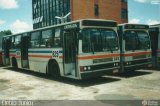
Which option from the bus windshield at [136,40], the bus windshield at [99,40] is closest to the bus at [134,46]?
the bus windshield at [136,40]

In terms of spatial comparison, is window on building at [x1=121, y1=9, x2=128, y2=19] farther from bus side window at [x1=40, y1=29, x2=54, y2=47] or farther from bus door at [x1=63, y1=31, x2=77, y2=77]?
bus door at [x1=63, y1=31, x2=77, y2=77]

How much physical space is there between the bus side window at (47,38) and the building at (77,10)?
25.9 m

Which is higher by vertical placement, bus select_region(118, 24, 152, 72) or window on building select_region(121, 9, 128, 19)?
window on building select_region(121, 9, 128, 19)

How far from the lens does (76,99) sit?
9.08 m

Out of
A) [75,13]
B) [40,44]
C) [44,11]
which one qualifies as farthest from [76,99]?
[44,11]

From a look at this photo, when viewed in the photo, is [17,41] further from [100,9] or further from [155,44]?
[100,9]

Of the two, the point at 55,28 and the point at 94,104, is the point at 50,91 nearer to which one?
the point at 94,104

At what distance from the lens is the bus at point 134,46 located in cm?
1352

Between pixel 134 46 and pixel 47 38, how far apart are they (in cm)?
481

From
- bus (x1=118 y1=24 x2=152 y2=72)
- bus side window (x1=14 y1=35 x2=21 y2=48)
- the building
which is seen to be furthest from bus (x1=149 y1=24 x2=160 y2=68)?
the building

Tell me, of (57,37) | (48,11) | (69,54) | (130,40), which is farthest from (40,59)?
(48,11)

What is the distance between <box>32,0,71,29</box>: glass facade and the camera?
143 feet

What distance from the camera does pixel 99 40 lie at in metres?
11.9

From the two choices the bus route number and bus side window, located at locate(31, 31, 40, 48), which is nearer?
the bus route number
